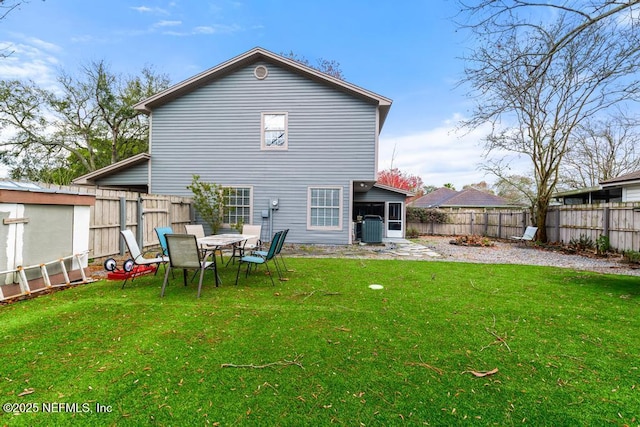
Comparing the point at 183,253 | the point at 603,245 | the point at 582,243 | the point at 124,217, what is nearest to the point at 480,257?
the point at 603,245

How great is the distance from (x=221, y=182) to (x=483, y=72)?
29.4 feet

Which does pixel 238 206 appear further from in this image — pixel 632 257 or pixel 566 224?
pixel 566 224

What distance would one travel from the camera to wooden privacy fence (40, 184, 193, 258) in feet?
23.7

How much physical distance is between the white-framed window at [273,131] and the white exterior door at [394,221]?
6.33m

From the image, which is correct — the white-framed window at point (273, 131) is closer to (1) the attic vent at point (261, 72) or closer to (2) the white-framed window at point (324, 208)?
(1) the attic vent at point (261, 72)

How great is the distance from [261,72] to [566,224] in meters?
12.9

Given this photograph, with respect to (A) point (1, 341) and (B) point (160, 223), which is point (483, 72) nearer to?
(A) point (1, 341)

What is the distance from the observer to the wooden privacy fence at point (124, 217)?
723 cm

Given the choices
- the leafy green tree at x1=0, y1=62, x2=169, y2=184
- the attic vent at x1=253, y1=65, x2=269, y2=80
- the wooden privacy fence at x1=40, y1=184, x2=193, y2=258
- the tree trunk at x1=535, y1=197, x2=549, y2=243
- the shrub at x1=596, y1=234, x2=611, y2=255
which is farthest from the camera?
the leafy green tree at x1=0, y1=62, x2=169, y2=184

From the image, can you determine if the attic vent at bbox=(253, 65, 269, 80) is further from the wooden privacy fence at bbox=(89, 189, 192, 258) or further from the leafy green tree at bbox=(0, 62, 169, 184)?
the leafy green tree at bbox=(0, 62, 169, 184)

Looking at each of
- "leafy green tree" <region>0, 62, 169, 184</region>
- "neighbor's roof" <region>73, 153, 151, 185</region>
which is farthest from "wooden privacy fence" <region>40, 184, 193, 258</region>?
"leafy green tree" <region>0, 62, 169, 184</region>

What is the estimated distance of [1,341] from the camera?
116 inches

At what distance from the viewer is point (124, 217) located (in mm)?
7953

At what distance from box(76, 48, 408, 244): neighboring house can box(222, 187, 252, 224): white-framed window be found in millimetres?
37
